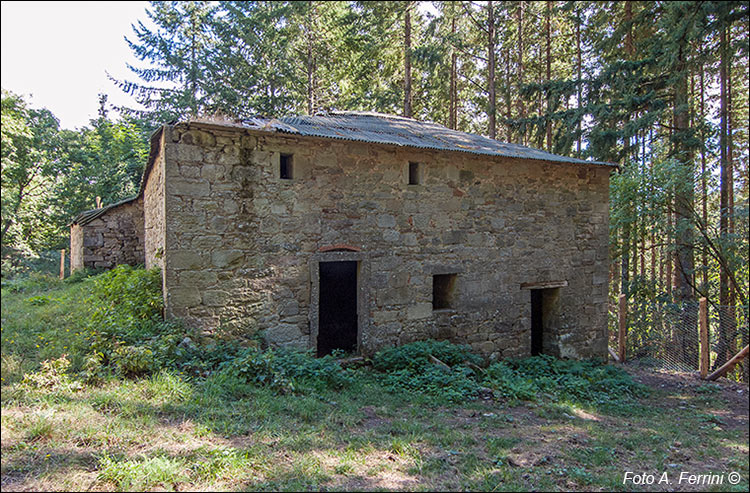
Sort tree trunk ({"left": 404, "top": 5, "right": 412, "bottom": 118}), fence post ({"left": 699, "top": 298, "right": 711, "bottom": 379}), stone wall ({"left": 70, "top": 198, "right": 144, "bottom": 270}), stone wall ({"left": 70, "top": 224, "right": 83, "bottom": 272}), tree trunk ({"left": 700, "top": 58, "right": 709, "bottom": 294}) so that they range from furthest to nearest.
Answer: tree trunk ({"left": 404, "top": 5, "right": 412, "bottom": 118}), tree trunk ({"left": 700, "top": 58, "right": 709, "bottom": 294}), stone wall ({"left": 70, "top": 224, "right": 83, "bottom": 272}), stone wall ({"left": 70, "top": 198, "right": 144, "bottom": 270}), fence post ({"left": 699, "top": 298, "right": 711, "bottom": 379})

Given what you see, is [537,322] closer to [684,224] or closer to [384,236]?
[684,224]

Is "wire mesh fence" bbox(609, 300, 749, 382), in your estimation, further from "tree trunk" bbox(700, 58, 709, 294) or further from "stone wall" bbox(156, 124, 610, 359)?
"tree trunk" bbox(700, 58, 709, 294)

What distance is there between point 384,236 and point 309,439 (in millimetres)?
3764

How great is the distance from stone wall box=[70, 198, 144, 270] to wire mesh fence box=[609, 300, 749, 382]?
39.8ft

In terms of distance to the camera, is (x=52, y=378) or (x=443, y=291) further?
(x=443, y=291)

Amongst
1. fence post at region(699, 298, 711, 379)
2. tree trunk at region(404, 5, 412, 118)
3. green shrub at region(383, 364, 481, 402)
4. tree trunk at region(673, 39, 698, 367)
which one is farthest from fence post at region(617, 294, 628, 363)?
tree trunk at region(404, 5, 412, 118)

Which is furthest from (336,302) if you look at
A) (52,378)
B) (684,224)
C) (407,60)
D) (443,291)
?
(407,60)

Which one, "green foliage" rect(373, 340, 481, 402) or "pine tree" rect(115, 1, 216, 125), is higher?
"pine tree" rect(115, 1, 216, 125)

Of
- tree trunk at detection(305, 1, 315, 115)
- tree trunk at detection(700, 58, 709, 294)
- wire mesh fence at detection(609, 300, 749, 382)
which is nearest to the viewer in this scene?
wire mesh fence at detection(609, 300, 749, 382)

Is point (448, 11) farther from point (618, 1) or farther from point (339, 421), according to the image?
point (339, 421)

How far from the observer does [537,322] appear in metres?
9.15

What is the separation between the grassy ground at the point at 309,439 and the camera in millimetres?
3098

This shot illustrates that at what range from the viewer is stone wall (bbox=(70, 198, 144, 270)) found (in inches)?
384

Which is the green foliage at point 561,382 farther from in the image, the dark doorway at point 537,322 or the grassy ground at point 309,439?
the dark doorway at point 537,322
